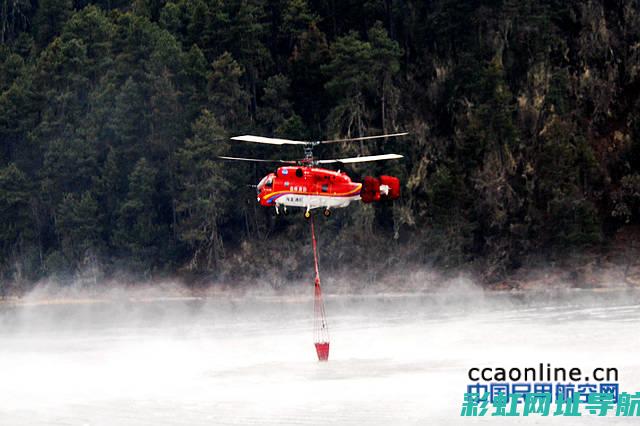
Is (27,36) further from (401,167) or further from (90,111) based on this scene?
(401,167)

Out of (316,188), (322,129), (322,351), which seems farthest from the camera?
(322,129)

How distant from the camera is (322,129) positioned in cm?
10550

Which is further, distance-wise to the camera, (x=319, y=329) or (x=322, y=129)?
(x=322, y=129)

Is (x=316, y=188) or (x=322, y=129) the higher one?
(x=316, y=188)

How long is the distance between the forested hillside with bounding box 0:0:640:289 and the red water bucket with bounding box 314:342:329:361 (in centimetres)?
3449

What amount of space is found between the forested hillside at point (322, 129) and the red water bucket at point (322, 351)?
34.5 meters

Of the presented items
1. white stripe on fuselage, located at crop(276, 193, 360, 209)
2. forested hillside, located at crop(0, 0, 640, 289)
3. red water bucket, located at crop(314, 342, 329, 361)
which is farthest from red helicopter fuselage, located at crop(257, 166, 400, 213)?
forested hillside, located at crop(0, 0, 640, 289)

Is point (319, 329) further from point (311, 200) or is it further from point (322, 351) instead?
point (311, 200)

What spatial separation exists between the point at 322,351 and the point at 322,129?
141 feet

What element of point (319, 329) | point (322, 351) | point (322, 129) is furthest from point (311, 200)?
point (322, 129)

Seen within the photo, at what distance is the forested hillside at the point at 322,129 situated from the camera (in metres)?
99.4

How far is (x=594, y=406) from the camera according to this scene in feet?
169

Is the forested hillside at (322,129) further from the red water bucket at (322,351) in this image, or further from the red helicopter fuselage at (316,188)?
the red helicopter fuselage at (316,188)

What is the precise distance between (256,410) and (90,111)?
59.7m
